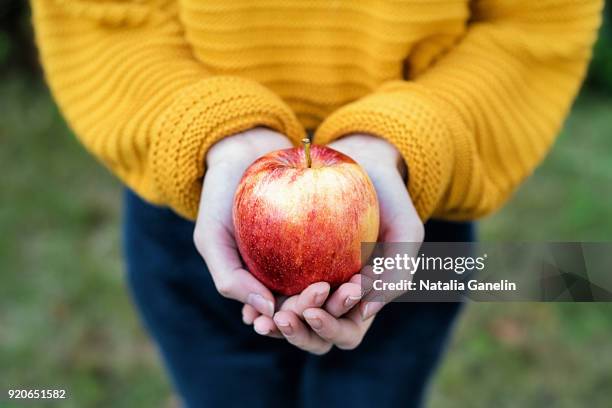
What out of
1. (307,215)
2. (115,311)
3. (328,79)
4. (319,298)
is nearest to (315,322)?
(319,298)

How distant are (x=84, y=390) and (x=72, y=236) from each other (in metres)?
0.66

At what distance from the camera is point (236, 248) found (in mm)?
924

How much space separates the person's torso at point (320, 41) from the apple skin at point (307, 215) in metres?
0.22

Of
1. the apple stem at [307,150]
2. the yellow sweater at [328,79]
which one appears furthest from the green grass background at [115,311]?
the apple stem at [307,150]

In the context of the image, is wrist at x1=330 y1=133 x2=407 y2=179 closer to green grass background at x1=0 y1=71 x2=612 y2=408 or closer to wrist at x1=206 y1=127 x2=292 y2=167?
wrist at x1=206 y1=127 x2=292 y2=167

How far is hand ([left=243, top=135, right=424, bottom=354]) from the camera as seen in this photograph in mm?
804

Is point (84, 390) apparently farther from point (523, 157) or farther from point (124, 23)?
point (523, 157)

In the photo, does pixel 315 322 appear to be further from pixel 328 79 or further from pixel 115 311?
pixel 115 311

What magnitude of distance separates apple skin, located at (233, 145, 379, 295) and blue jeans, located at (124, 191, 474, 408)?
0.98 ft

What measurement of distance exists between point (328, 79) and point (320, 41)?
0.19 ft

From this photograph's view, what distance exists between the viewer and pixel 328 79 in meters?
1.07

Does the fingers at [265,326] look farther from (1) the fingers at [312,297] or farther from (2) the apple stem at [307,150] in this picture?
(2) the apple stem at [307,150]

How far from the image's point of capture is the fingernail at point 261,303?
2.73 ft

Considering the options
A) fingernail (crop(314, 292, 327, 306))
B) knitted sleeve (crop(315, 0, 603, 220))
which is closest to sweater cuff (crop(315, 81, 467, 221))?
knitted sleeve (crop(315, 0, 603, 220))
